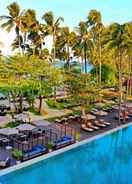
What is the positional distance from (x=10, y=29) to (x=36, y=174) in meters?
30.1

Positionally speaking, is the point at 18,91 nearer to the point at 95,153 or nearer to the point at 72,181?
the point at 95,153

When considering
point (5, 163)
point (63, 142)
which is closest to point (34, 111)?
point (63, 142)

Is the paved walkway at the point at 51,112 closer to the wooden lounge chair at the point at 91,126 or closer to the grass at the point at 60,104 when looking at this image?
the grass at the point at 60,104

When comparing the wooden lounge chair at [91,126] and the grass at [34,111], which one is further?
the grass at [34,111]

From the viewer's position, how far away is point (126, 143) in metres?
→ 28.8

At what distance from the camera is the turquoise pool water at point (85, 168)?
20.5 metres

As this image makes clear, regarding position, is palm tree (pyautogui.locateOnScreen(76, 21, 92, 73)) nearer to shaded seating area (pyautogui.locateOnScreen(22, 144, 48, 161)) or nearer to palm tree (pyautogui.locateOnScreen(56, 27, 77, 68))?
palm tree (pyautogui.locateOnScreen(56, 27, 77, 68))

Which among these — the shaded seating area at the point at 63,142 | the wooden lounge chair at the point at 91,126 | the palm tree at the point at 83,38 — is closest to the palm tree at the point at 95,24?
the palm tree at the point at 83,38

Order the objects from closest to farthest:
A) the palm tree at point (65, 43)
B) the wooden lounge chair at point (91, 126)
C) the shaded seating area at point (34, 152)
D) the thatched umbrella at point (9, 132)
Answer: the shaded seating area at point (34, 152)
the thatched umbrella at point (9, 132)
the wooden lounge chair at point (91, 126)
the palm tree at point (65, 43)

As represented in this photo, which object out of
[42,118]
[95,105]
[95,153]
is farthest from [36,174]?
[95,105]

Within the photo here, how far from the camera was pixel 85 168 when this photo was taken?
2269 centimetres

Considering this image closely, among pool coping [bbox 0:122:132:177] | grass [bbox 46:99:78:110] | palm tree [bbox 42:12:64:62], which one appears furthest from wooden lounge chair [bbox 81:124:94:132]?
palm tree [bbox 42:12:64:62]

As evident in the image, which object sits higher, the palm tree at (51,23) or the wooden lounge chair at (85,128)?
the palm tree at (51,23)

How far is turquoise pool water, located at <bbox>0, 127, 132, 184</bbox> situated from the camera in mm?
20458
